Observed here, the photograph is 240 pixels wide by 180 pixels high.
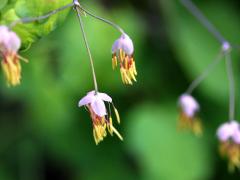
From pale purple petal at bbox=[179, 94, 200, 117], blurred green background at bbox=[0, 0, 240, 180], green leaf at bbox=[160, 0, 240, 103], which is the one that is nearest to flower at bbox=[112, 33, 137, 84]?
pale purple petal at bbox=[179, 94, 200, 117]

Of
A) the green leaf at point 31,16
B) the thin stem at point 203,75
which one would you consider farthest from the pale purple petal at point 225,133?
the green leaf at point 31,16

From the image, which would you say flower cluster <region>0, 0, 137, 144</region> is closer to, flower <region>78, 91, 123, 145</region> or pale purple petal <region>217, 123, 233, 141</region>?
flower <region>78, 91, 123, 145</region>

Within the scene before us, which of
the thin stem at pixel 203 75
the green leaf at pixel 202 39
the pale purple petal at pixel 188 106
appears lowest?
the pale purple petal at pixel 188 106

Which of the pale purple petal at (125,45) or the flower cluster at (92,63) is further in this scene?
the pale purple petal at (125,45)

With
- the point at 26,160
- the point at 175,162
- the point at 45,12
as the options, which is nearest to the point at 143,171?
the point at 175,162

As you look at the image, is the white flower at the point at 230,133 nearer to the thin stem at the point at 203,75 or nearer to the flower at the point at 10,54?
the thin stem at the point at 203,75

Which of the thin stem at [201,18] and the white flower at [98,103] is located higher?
the thin stem at [201,18]

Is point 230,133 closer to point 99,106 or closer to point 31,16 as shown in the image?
point 99,106

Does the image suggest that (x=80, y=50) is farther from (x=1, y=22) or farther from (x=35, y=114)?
(x=1, y=22)
